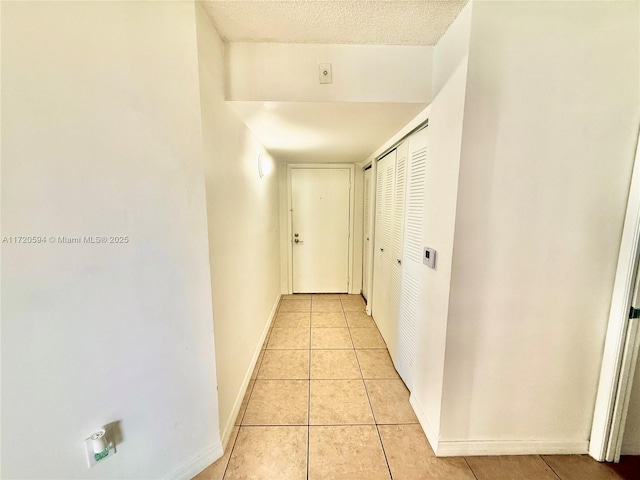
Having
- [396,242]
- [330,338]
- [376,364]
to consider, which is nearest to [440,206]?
[396,242]

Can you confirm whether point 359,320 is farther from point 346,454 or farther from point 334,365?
point 346,454

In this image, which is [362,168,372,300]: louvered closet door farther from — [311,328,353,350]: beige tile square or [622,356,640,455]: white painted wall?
[622,356,640,455]: white painted wall

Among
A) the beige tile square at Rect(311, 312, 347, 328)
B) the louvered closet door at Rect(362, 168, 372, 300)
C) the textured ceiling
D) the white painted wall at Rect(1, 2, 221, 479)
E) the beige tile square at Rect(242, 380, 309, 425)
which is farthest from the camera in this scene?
the louvered closet door at Rect(362, 168, 372, 300)

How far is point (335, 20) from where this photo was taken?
3.84ft

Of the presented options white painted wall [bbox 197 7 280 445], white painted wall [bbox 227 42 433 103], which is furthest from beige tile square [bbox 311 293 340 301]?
white painted wall [bbox 227 42 433 103]

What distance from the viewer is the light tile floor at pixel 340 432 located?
1220mm

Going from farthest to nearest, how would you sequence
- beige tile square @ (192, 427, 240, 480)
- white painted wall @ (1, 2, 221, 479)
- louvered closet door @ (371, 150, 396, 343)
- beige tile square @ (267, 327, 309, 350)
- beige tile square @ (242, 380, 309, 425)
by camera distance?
beige tile square @ (267, 327, 309, 350) → louvered closet door @ (371, 150, 396, 343) → beige tile square @ (242, 380, 309, 425) → beige tile square @ (192, 427, 240, 480) → white painted wall @ (1, 2, 221, 479)

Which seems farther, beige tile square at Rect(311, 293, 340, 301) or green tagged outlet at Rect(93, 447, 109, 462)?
beige tile square at Rect(311, 293, 340, 301)

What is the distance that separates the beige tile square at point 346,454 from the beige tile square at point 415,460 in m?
0.06

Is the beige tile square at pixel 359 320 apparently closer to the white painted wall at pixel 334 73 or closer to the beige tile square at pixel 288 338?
the beige tile square at pixel 288 338

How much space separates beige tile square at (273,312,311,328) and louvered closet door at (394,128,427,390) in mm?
1197

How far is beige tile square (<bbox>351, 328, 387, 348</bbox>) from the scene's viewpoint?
233 centimetres

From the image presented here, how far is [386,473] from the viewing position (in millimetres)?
1215

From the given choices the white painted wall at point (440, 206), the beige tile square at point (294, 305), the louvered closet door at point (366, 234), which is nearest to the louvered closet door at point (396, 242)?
the white painted wall at point (440, 206)
